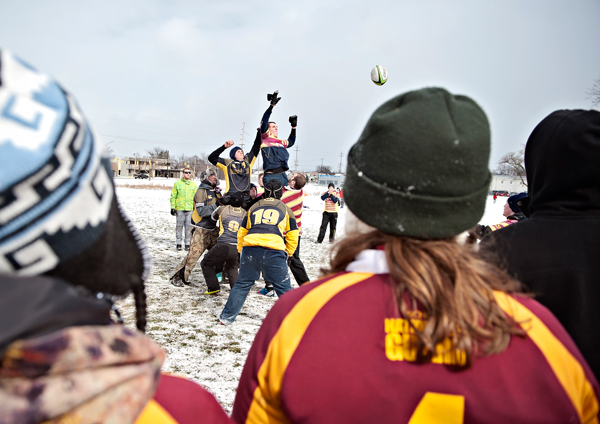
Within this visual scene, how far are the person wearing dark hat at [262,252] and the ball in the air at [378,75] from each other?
157 inches

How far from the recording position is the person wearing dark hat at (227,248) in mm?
5629

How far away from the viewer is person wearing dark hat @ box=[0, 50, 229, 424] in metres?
0.50

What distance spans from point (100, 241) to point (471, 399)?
0.95m

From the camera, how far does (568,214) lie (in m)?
1.61

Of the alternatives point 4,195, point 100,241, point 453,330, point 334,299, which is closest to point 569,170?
point 453,330

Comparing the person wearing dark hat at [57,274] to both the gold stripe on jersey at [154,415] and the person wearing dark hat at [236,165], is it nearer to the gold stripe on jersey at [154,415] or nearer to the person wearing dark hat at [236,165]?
the gold stripe on jersey at [154,415]

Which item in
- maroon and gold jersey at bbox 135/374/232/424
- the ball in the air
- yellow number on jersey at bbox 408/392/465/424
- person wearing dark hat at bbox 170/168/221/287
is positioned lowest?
person wearing dark hat at bbox 170/168/221/287

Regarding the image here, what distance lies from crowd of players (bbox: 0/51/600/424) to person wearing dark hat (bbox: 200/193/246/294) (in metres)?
4.55

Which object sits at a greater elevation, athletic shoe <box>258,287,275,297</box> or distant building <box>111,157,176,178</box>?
athletic shoe <box>258,287,275,297</box>

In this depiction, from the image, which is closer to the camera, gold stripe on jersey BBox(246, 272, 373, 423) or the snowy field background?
gold stripe on jersey BBox(246, 272, 373, 423)

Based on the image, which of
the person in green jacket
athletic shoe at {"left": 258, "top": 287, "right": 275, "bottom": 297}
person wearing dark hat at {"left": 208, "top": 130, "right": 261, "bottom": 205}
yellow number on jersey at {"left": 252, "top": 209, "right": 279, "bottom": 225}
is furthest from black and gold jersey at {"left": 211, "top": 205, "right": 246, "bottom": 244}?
the person in green jacket

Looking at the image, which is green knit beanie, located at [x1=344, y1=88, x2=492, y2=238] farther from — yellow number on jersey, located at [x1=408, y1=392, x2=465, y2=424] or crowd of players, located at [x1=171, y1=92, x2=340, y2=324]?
crowd of players, located at [x1=171, y1=92, x2=340, y2=324]

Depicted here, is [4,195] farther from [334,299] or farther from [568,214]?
[568,214]

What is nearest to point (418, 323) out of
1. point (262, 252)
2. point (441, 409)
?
point (441, 409)
